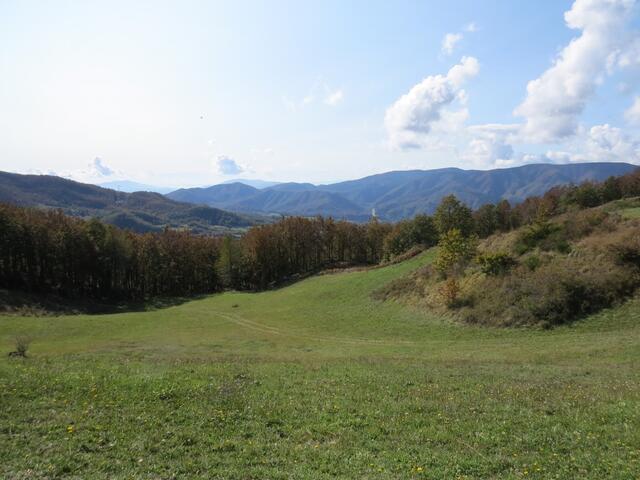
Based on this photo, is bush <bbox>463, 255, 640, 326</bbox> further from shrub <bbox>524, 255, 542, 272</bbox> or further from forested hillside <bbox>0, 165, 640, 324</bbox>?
forested hillside <bbox>0, 165, 640, 324</bbox>

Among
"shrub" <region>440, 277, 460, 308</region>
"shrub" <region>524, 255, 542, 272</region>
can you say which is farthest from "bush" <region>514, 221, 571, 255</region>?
"shrub" <region>440, 277, 460, 308</region>

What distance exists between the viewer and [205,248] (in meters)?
105

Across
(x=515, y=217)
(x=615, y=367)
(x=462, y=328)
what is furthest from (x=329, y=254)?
(x=615, y=367)

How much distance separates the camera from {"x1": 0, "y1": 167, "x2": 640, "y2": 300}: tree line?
80.6m

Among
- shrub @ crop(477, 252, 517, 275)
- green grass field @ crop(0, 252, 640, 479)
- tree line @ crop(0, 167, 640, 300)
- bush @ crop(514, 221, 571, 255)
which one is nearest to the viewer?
green grass field @ crop(0, 252, 640, 479)

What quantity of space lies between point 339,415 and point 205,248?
9540cm

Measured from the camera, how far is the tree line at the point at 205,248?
8062cm

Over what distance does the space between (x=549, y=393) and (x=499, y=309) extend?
23224 millimetres

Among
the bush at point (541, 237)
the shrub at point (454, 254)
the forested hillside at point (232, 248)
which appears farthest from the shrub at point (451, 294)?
the bush at point (541, 237)

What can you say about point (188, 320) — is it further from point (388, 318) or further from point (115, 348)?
point (388, 318)

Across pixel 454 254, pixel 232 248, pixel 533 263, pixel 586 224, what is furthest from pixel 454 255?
pixel 232 248

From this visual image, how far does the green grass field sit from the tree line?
6652cm

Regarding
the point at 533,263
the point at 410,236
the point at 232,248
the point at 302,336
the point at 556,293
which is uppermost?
the point at 533,263

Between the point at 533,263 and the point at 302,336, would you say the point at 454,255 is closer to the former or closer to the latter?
the point at 533,263
